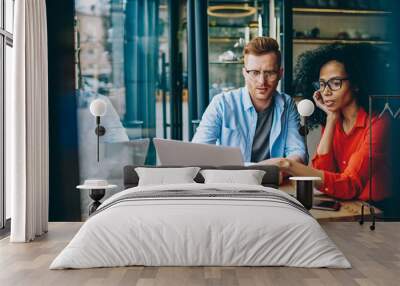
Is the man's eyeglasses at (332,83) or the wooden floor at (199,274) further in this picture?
the man's eyeglasses at (332,83)

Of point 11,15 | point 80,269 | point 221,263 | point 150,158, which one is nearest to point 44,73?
point 11,15

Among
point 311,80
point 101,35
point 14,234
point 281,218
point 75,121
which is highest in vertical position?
point 101,35

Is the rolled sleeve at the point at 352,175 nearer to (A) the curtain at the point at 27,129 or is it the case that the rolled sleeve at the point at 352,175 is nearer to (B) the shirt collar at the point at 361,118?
(B) the shirt collar at the point at 361,118

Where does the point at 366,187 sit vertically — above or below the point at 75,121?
below

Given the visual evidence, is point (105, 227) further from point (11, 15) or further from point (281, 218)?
point (11, 15)

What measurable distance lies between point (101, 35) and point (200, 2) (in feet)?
4.16

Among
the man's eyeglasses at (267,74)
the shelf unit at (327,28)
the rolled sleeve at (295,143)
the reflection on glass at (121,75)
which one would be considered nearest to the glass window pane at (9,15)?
the reflection on glass at (121,75)

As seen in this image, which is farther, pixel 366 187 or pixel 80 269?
pixel 366 187

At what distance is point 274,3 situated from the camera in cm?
712

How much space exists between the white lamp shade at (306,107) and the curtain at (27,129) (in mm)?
2953

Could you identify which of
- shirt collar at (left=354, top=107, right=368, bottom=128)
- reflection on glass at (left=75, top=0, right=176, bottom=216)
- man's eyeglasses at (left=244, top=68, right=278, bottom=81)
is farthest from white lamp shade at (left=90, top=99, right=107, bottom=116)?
shirt collar at (left=354, top=107, right=368, bottom=128)

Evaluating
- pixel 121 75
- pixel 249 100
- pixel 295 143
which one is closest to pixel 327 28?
pixel 249 100

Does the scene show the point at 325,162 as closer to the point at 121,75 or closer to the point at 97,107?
the point at 121,75

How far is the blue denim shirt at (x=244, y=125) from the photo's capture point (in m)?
7.01
